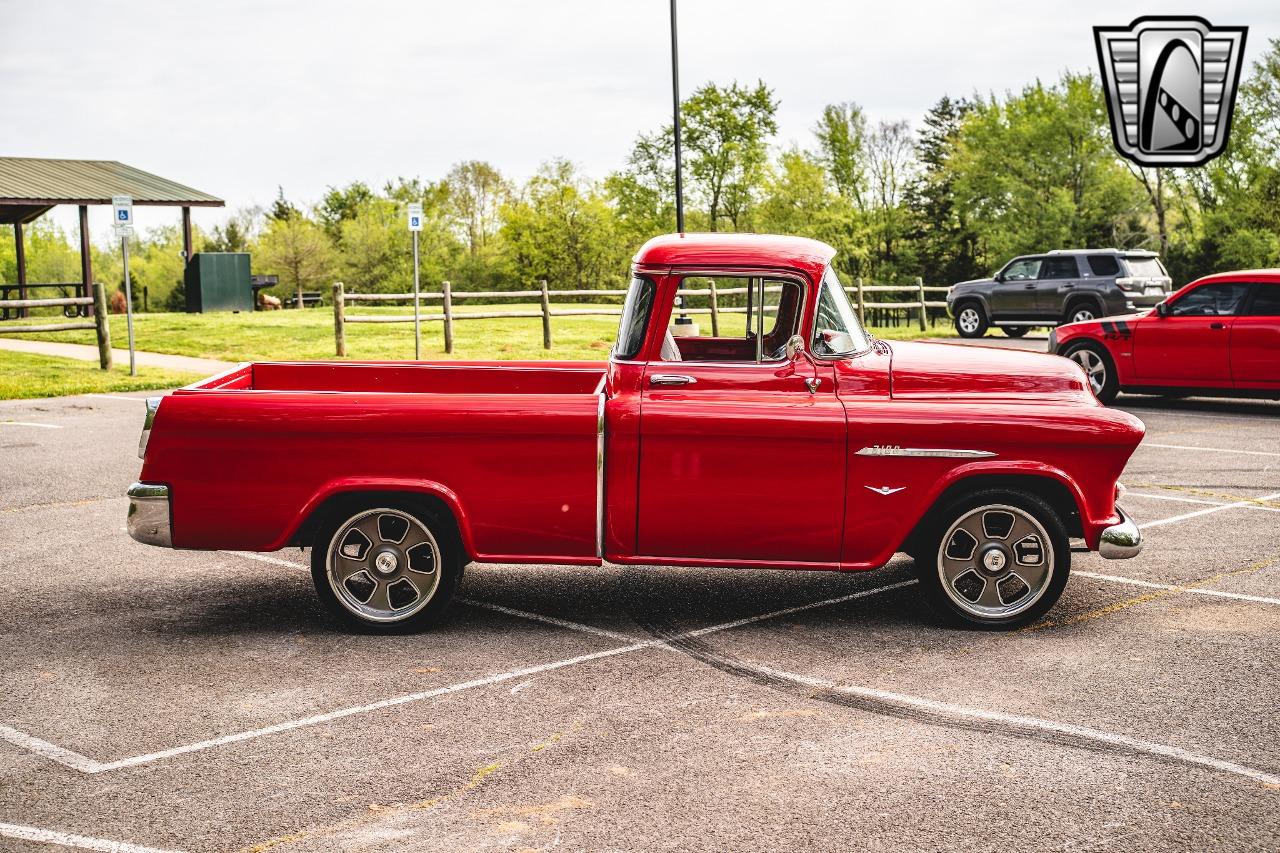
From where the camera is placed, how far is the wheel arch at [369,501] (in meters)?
6.05

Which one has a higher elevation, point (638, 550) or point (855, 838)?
point (638, 550)

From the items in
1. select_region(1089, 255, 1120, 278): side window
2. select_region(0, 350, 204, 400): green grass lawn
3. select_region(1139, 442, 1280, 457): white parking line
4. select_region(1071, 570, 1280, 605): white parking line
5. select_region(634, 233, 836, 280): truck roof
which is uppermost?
select_region(1089, 255, 1120, 278): side window

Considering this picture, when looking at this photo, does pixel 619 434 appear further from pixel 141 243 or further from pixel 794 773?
pixel 141 243

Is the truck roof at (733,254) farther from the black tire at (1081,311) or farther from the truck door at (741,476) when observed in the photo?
the black tire at (1081,311)

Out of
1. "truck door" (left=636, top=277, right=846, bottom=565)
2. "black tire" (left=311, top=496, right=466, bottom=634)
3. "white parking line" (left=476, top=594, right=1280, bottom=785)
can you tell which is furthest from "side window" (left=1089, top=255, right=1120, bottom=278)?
"black tire" (left=311, top=496, right=466, bottom=634)

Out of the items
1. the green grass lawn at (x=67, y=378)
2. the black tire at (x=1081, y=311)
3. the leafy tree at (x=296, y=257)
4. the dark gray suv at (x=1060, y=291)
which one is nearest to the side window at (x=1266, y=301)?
the dark gray suv at (x=1060, y=291)

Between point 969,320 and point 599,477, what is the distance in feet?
85.5

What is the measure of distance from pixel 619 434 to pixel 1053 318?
2475 cm

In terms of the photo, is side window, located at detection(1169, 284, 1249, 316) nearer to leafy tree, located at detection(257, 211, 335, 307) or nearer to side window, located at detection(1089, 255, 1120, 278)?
side window, located at detection(1089, 255, 1120, 278)

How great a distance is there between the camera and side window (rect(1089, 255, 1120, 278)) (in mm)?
27875

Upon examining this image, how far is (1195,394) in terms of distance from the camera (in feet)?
51.0

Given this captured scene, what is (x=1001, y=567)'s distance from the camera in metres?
6.23

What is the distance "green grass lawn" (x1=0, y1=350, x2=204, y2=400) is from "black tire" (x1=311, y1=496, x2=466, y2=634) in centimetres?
1427

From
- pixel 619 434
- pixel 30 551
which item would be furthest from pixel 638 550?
pixel 30 551
